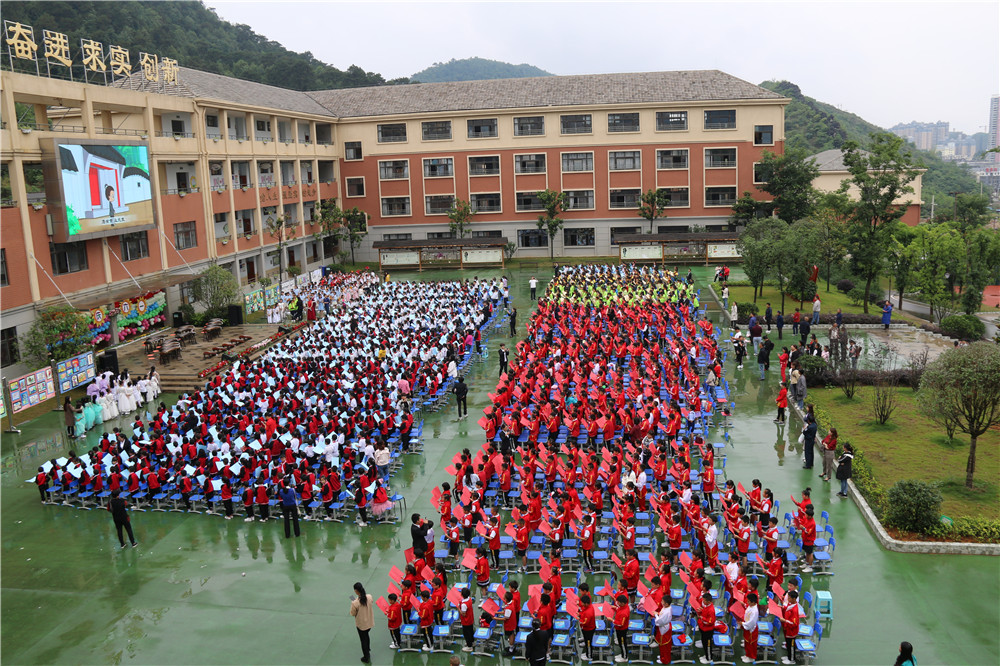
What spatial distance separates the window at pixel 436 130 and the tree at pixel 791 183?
21324 mm

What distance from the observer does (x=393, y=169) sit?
2026 inches

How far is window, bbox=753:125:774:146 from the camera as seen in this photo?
47750 millimetres

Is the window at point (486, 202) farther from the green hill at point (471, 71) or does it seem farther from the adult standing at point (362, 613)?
the green hill at point (471, 71)

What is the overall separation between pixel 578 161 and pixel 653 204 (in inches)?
241

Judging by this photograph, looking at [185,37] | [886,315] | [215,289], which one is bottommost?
[886,315]

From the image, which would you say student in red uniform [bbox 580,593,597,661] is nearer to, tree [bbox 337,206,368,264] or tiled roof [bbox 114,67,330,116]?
tiled roof [bbox 114,67,330,116]

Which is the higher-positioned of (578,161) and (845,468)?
(578,161)

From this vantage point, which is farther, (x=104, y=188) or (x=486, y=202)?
(x=486, y=202)

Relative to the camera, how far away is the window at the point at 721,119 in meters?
47.8

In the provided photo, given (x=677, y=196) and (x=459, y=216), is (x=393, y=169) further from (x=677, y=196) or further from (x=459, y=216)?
(x=677, y=196)

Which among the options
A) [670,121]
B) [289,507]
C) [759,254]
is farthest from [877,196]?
[289,507]

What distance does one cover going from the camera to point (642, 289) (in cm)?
3231

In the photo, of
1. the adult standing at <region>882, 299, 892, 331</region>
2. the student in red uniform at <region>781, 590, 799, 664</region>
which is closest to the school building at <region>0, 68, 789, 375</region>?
the adult standing at <region>882, 299, 892, 331</region>

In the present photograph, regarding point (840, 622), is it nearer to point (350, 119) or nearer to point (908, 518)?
point (908, 518)
